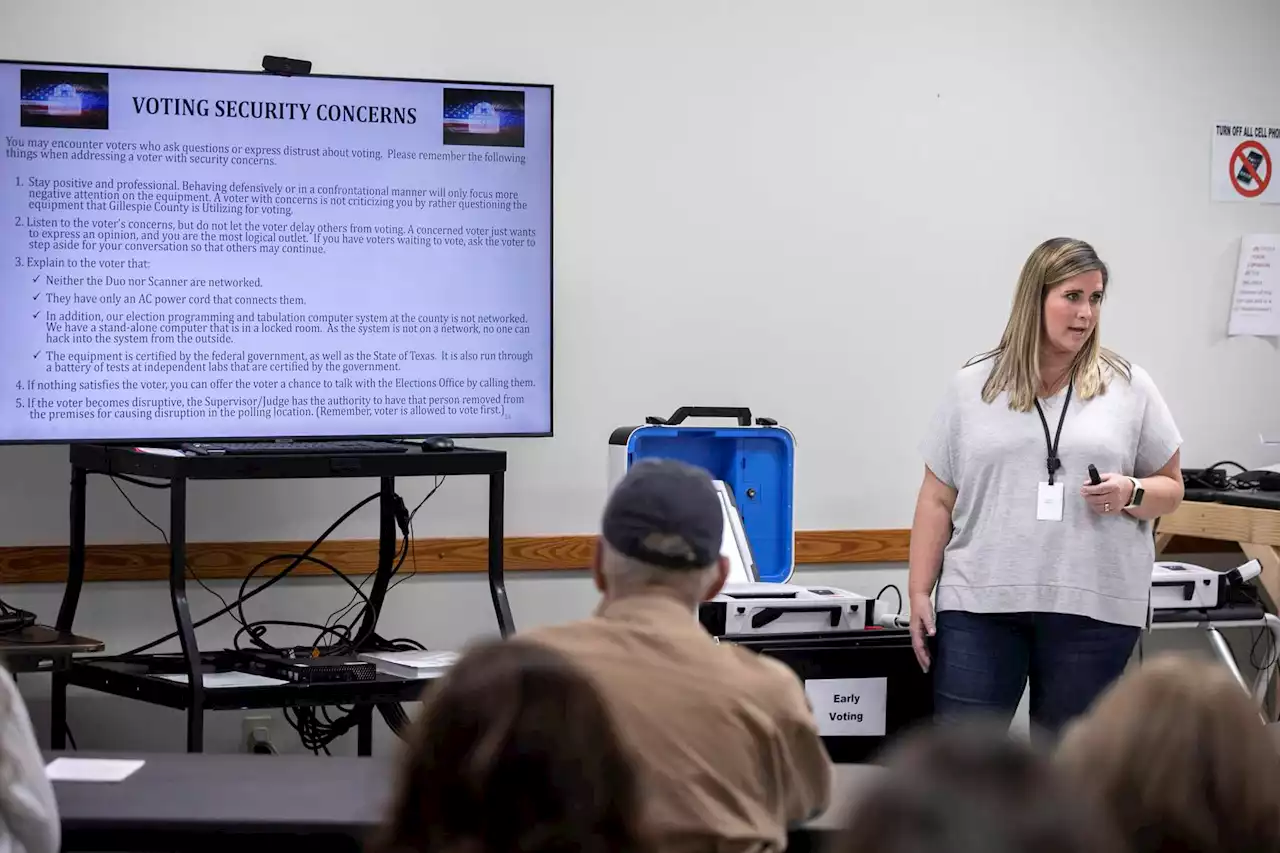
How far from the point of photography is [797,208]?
412cm

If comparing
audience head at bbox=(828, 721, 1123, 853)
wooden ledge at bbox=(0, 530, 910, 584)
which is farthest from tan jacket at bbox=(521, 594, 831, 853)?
wooden ledge at bbox=(0, 530, 910, 584)

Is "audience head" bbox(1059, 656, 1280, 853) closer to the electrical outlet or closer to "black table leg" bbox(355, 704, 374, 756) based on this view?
"black table leg" bbox(355, 704, 374, 756)

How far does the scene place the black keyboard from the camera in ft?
9.96

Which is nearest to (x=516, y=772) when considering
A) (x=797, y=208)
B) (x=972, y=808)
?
(x=972, y=808)

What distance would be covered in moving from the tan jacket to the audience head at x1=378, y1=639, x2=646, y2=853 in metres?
0.43

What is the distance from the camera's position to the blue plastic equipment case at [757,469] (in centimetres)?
363

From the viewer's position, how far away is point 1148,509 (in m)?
2.92

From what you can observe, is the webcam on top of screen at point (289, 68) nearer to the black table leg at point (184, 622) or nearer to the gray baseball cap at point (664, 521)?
the black table leg at point (184, 622)

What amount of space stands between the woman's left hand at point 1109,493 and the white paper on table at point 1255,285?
1896 mm

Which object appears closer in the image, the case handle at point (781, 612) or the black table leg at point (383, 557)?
the case handle at point (781, 612)

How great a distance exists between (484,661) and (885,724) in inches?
92.5

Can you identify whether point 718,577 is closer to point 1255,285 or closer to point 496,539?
point 496,539

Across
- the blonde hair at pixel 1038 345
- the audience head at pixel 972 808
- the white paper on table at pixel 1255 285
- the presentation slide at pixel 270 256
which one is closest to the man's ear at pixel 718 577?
the audience head at pixel 972 808

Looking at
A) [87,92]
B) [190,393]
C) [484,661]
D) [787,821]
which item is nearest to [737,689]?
[787,821]
